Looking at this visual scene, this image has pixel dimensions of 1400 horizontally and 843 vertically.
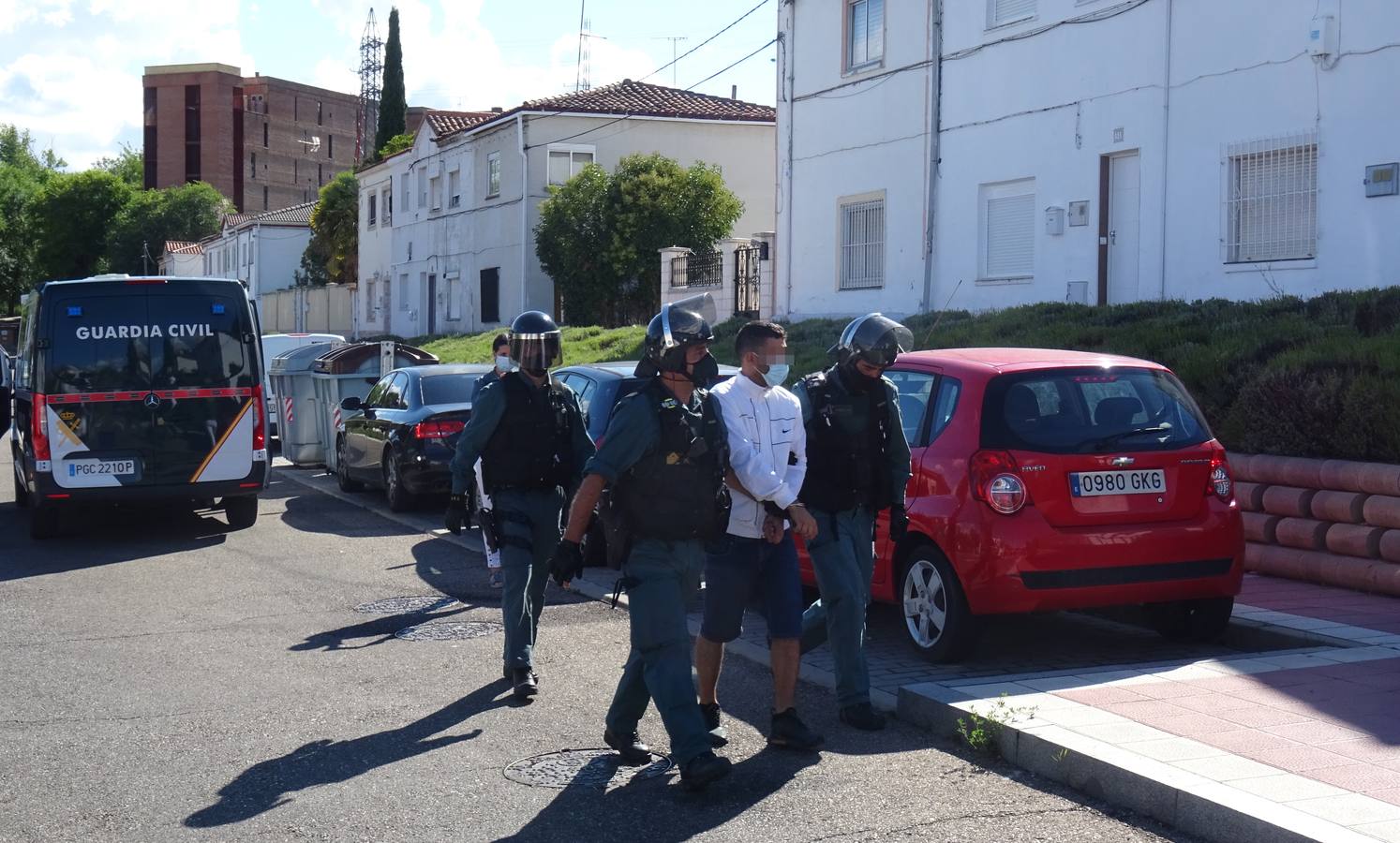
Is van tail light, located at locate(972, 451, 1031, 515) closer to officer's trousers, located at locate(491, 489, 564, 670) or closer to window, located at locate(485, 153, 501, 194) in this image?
officer's trousers, located at locate(491, 489, 564, 670)

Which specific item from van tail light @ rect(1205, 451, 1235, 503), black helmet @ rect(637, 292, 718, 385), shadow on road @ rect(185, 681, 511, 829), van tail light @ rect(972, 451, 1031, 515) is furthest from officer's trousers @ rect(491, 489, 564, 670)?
van tail light @ rect(1205, 451, 1235, 503)

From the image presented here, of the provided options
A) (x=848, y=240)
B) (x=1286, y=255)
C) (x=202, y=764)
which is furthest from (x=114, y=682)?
(x=848, y=240)

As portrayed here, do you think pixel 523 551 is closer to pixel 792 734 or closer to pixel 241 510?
A: pixel 792 734

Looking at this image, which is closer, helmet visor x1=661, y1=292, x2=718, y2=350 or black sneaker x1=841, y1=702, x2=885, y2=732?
helmet visor x1=661, y1=292, x2=718, y2=350

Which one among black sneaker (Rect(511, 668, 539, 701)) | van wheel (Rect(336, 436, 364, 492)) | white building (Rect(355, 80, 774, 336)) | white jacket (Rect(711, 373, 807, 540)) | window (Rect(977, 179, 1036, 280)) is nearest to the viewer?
white jacket (Rect(711, 373, 807, 540))

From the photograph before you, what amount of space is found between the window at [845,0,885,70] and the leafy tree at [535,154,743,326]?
33.4ft

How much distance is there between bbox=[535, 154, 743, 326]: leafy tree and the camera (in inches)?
1278

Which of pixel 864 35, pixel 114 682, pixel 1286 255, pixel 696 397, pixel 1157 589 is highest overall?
pixel 864 35

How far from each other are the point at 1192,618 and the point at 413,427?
8.25 meters

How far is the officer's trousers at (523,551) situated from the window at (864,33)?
16115mm

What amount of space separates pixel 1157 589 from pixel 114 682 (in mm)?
5250

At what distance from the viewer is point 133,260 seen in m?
88.6

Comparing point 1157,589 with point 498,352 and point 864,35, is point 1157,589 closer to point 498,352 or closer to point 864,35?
point 498,352

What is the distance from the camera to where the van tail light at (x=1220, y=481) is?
7.45 m
